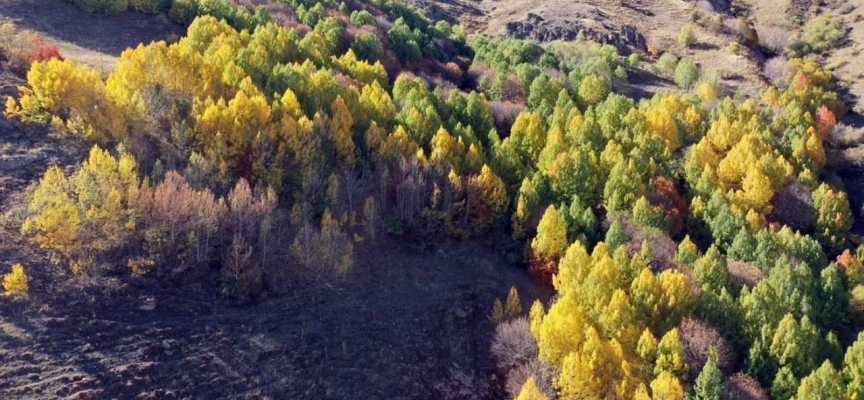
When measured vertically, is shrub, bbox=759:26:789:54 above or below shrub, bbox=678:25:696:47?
below

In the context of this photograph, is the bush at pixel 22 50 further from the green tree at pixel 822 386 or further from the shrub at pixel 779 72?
the shrub at pixel 779 72

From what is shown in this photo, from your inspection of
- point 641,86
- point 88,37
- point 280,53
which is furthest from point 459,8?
point 88,37

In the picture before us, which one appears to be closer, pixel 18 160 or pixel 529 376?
pixel 529 376

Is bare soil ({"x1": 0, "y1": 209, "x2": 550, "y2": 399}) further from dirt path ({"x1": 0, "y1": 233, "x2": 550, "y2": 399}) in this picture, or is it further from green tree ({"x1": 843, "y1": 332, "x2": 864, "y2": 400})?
green tree ({"x1": 843, "y1": 332, "x2": 864, "y2": 400})

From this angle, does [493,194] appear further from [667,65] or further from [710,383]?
[667,65]

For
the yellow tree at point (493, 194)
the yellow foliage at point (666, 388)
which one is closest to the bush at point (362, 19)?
the yellow tree at point (493, 194)

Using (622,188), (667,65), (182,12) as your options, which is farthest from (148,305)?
(667,65)

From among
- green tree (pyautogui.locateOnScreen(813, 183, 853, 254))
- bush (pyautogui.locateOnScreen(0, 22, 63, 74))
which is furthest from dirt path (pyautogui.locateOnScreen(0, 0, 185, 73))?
green tree (pyautogui.locateOnScreen(813, 183, 853, 254))
